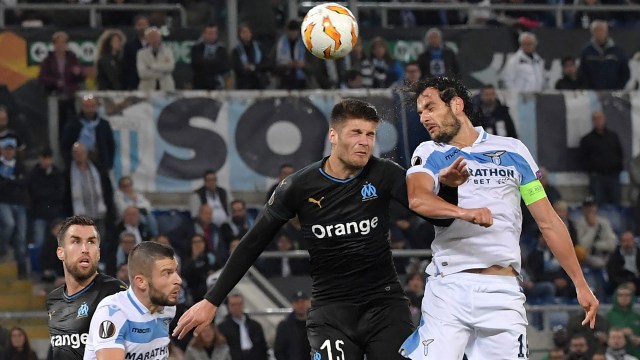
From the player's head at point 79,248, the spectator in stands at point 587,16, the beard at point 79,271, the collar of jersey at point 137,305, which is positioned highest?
the spectator in stands at point 587,16

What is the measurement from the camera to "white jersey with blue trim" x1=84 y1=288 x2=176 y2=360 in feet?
26.2

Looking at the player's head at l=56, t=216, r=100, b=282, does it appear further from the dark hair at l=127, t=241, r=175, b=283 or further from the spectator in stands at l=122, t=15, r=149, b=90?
the spectator in stands at l=122, t=15, r=149, b=90

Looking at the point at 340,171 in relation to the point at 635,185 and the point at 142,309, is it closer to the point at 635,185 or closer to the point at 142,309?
the point at 142,309


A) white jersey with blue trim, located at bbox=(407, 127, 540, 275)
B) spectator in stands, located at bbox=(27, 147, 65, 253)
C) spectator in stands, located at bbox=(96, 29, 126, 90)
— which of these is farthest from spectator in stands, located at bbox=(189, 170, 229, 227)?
white jersey with blue trim, located at bbox=(407, 127, 540, 275)

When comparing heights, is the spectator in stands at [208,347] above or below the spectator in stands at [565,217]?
below

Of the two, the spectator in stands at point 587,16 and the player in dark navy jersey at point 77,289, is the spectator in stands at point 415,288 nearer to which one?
the player in dark navy jersey at point 77,289

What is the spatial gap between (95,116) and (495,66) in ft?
22.0

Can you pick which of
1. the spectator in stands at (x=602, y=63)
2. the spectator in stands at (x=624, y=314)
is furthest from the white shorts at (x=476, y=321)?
the spectator in stands at (x=602, y=63)

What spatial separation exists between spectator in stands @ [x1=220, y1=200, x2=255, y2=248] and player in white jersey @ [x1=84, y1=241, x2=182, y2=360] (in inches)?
329

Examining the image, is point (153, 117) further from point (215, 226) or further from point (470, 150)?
point (470, 150)

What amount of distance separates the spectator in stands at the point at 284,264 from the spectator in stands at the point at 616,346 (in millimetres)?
4095

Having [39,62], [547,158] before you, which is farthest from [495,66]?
[39,62]

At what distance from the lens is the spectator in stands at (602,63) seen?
65.5 feet

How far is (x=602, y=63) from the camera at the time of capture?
20.0 m
